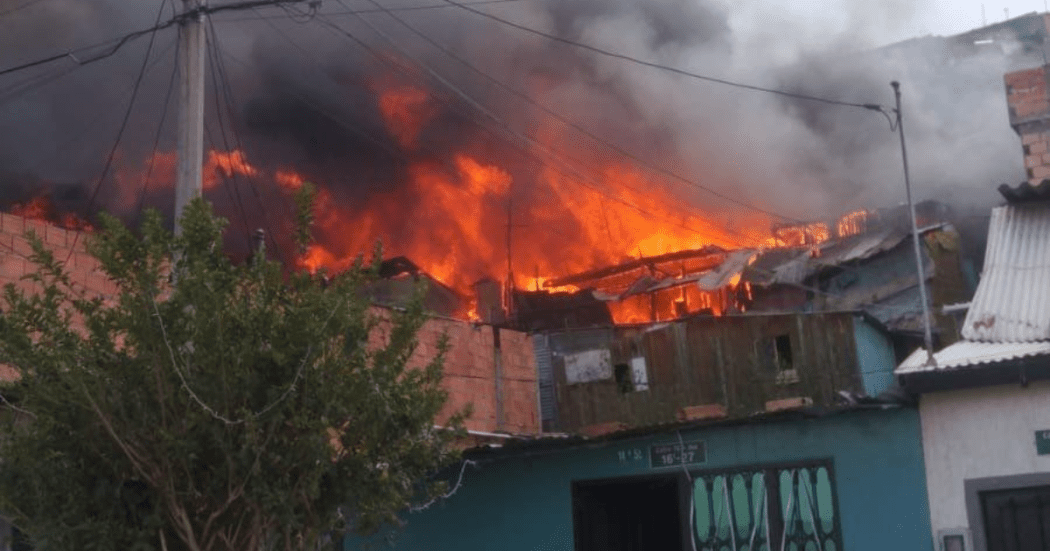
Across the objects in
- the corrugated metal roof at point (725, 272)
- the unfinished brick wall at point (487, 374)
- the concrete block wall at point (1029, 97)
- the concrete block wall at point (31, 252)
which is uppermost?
the concrete block wall at point (1029, 97)

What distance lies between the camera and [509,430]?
24.5 m

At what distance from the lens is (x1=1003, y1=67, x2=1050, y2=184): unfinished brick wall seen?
80.0 ft

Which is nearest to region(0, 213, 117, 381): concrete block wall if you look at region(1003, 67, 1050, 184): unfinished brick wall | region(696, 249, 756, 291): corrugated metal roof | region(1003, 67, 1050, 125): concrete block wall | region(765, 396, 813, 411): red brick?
region(765, 396, 813, 411): red brick

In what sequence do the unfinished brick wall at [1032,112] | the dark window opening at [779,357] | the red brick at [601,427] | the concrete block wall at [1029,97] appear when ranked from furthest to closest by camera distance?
the red brick at [601,427] < the dark window opening at [779,357] < the concrete block wall at [1029,97] < the unfinished brick wall at [1032,112]

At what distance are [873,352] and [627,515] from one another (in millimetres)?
11310

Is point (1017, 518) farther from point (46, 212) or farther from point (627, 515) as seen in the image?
point (46, 212)

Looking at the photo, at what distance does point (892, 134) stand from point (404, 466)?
31.9 m

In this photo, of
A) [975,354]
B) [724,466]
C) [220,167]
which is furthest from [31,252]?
[220,167]

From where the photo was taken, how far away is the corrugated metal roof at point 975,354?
11.4 metres

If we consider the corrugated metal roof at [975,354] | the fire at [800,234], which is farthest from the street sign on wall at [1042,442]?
the fire at [800,234]

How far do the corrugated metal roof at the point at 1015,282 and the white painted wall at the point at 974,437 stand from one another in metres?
0.56

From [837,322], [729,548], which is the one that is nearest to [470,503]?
[729,548]

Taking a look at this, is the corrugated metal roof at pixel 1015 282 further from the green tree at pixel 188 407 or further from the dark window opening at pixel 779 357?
the dark window opening at pixel 779 357

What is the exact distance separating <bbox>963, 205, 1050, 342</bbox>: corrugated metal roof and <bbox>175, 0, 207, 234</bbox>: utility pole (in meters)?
7.57
